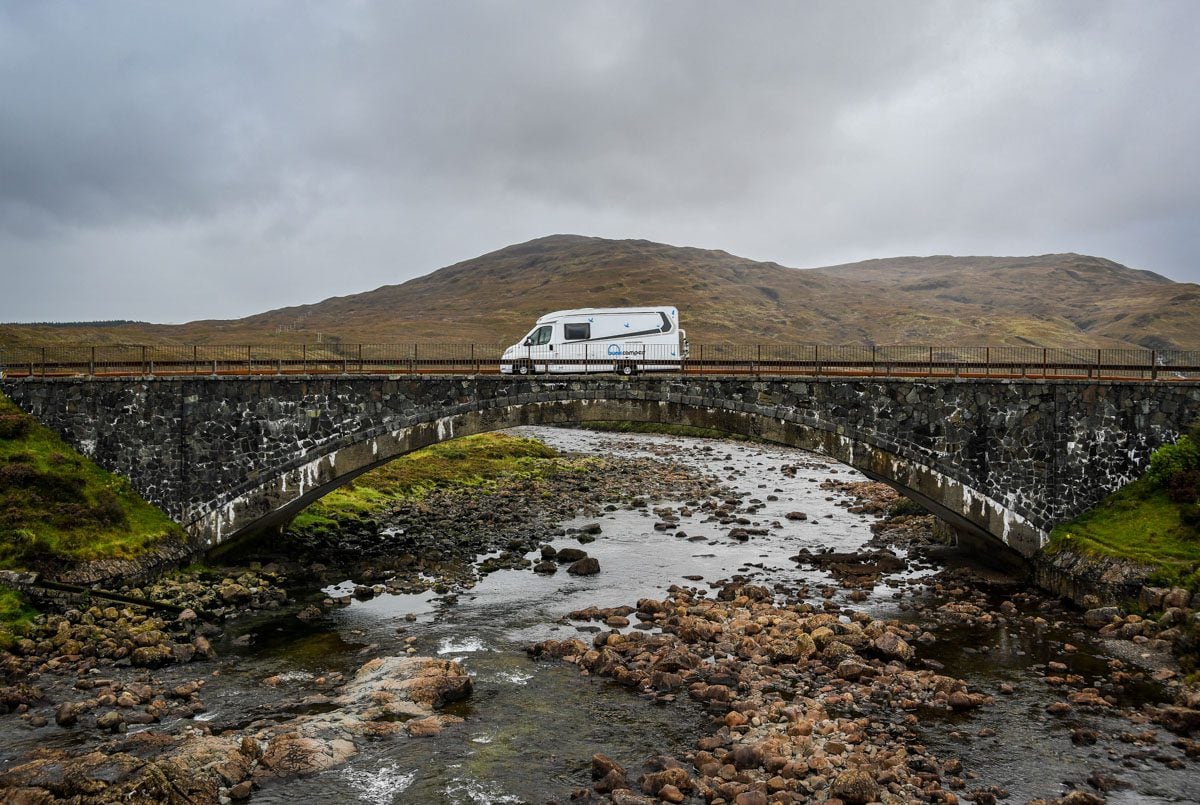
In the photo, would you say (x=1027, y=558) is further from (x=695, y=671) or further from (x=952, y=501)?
(x=695, y=671)

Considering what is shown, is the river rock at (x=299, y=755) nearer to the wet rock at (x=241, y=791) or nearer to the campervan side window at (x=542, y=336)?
the wet rock at (x=241, y=791)

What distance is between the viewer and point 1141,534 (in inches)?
1068

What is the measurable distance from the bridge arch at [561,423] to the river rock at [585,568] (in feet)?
18.1

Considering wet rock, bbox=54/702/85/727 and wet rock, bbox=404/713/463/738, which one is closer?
wet rock, bbox=54/702/85/727

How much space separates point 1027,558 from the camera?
98.4 feet

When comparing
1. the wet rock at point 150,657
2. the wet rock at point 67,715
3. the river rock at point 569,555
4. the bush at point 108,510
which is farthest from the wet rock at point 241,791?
the river rock at point 569,555

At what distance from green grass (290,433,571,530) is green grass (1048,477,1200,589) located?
31.3 metres

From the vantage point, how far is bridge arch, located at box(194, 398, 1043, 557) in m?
30.5

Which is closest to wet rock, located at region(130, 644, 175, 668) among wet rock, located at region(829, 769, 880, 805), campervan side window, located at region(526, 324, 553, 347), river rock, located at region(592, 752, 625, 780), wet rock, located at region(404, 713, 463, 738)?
wet rock, located at region(404, 713, 463, 738)

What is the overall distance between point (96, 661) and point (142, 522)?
9190mm

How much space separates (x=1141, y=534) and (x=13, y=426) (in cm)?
3996

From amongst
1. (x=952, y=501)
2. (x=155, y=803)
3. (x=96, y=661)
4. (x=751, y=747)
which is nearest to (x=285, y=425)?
(x=96, y=661)

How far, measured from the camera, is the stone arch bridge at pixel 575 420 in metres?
29.8

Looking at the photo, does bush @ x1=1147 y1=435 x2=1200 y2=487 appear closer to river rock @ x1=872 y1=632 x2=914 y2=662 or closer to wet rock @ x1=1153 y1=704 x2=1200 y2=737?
wet rock @ x1=1153 y1=704 x2=1200 y2=737
